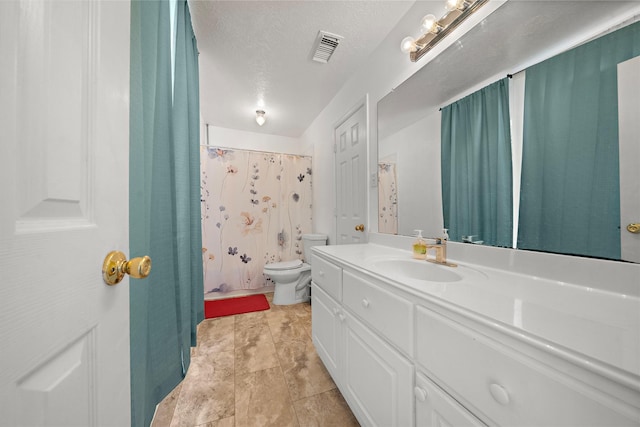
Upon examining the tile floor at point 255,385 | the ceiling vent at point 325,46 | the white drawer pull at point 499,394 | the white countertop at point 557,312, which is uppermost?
the ceiling vent at point 325,46

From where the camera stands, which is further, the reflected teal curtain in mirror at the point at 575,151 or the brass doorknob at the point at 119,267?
the reflected teal curtain in mirror at the point at 575,151

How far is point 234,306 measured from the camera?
2391 millimetres

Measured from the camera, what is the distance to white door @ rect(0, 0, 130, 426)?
9.4 inches

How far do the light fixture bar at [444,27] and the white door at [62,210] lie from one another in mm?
1281

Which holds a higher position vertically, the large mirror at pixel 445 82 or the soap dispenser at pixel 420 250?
the large mirror at pixel 445 82

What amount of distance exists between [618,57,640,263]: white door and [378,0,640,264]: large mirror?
0.56ft

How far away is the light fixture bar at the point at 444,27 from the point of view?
978 mm

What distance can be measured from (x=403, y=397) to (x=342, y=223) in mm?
1579

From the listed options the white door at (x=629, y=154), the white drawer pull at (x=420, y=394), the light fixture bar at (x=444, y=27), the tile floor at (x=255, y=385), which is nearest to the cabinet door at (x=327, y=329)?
the tile floor at (x=255, y=385)

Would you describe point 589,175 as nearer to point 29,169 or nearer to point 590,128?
point 590,128

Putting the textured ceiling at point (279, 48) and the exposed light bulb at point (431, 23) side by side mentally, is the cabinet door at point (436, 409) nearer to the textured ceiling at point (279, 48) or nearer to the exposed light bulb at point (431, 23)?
the exposed light bulb at point (431, 23)

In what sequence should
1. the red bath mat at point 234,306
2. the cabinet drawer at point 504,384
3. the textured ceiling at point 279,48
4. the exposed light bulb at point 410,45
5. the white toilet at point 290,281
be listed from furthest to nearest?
the white toilet at point 290,281 < the red bath mat at point 234,306 < the textured ceiling at point 279,48 < the exposed light bulb at point 410,45 < the cabinet drawer at point 504,384

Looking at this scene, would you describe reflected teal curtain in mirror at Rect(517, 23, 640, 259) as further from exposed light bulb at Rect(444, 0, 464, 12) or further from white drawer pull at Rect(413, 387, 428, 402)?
white drawer pull at Rect(413, 387, 428, 402)

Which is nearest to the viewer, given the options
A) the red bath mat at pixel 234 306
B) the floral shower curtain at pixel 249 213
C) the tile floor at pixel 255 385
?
the tile floor at pixel 255 385
